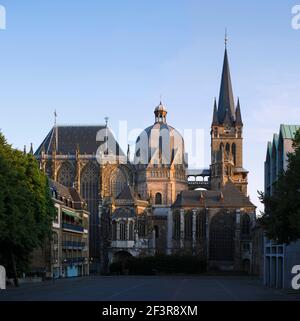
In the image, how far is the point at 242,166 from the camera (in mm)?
161875

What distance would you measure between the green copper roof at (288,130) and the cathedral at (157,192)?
63.8 m

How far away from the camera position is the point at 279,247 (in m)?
67.4

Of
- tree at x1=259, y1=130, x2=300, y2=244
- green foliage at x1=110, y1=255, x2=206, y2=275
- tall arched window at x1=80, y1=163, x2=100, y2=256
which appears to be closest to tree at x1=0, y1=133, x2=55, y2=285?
tree at x1=259, y1=130, x2=300, y2=244

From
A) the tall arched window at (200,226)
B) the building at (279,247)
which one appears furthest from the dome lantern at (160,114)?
the building at (279,247)

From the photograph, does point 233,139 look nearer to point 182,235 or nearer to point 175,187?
point 175,187

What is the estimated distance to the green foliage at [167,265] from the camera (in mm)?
120375

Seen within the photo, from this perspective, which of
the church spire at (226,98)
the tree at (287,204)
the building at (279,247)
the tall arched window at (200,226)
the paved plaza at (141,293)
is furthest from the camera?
the church spire at (226,98)

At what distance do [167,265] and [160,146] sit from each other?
129 feet

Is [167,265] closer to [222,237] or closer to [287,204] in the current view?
[222,237]

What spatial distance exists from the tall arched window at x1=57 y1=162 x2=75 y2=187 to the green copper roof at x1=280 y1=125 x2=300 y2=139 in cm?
7722

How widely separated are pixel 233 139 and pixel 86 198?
40.1m

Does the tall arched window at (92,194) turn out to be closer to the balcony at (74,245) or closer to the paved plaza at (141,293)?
the balcony at (74,245)

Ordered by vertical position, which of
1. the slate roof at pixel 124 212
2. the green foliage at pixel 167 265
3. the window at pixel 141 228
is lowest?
the green foliage at pixel 167 265
